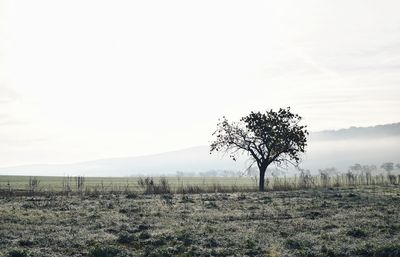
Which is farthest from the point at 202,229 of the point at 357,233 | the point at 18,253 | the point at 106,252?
the point at 18,253

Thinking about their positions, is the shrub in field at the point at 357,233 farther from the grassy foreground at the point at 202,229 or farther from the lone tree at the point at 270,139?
the lone tree at the point at 270,139

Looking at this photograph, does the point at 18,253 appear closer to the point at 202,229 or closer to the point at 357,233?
the point at 202,229

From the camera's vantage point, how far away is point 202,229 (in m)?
25.5

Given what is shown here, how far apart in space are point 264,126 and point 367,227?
1543 inches

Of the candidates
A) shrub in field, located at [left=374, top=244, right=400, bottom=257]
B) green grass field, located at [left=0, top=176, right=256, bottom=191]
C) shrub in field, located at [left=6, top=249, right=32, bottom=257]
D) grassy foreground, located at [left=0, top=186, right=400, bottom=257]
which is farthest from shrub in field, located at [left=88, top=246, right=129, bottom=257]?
green grass field, located at [left=0, top=176, right=256, bottom=191]

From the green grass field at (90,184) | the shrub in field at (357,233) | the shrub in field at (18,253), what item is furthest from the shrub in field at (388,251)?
the green grass field at (90,184)

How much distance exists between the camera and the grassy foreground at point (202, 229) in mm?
20062

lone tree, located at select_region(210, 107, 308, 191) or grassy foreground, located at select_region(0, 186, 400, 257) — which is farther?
lone tree, located at select_region(210, 107, 308, 191)

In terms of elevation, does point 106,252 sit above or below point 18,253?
below

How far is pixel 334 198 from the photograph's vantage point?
44.5 meters

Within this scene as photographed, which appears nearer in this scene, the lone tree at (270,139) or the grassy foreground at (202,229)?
the grassy foreground at (202,229)

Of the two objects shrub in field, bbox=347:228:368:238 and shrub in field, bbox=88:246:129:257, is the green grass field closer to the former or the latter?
shrub in field, bbox=88:246:129:257

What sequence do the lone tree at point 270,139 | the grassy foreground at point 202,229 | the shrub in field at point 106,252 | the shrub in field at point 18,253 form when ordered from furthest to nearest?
the lone tree at point 270,139 < the grassy foreground at point 202,229 < the shrub in field at point 106,252 < the shrub in field at point 18,253

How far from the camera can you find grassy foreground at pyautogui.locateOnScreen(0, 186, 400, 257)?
20.1m
